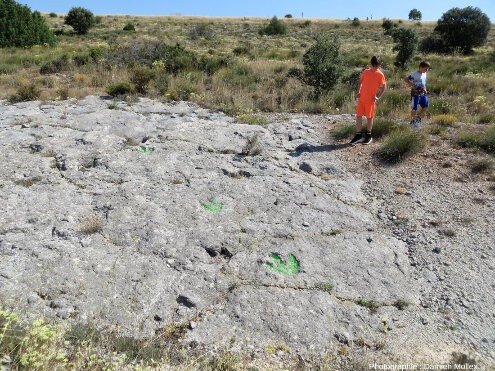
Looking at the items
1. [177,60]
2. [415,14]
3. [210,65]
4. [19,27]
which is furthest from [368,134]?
[415,14]

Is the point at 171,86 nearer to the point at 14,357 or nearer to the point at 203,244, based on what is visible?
the point at 203,244

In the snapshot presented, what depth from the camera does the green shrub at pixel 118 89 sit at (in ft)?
28.6

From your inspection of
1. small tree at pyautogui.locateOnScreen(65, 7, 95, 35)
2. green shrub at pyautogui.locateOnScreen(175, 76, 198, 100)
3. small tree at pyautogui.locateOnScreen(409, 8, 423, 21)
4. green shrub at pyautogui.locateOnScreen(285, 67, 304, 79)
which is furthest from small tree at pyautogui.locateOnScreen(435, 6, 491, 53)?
small tree at pyautogui.locateOnScreen(409, 8, 423, 21)

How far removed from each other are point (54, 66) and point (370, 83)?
32.9ft

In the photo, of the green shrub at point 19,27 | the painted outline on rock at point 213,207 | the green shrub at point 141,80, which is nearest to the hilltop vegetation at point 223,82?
the green shrub at point 141,80

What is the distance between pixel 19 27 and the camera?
1684 centimetres

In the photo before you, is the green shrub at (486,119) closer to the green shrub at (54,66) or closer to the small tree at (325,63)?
the small tree at (325,63)

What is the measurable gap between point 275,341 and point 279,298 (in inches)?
17.7

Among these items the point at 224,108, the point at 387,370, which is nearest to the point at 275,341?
the point at 387,370

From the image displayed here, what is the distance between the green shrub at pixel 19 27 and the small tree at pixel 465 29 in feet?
78.2

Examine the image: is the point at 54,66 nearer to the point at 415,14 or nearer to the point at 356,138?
the point at 356,138

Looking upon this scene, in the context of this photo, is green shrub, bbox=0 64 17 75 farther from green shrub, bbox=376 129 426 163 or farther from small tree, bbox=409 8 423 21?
small tree, bbox=409 8 423 21

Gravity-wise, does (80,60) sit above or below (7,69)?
above

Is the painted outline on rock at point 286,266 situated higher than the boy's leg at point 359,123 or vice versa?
the boy's leg at point 359,123
